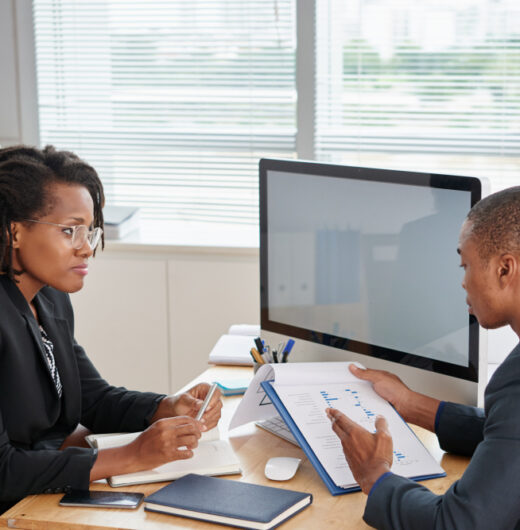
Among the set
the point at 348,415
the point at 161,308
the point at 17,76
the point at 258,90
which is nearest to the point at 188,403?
the point at 348,415

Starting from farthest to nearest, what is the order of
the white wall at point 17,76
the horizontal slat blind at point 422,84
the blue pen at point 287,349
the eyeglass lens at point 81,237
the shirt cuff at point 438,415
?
the white wall at point 17,76 → the horizontal slat blind at point 422,84 → the blue pen at point 287,349 → the eyeglass lens at point 81,237 → the shirt cuff at point 438,415

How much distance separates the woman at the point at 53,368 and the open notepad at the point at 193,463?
0.06ft

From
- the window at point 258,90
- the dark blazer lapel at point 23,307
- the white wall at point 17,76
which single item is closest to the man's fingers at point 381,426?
the dark blazer lapel at point 23,307

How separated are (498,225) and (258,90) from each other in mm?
2228

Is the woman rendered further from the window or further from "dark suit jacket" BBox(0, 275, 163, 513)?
the window

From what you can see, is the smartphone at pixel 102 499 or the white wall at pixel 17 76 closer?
the smartphone at pixel 102 499

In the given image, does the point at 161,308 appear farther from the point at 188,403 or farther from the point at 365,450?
the point at 365,450

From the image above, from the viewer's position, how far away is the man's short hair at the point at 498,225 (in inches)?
45.6

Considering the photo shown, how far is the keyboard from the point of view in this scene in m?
1.62

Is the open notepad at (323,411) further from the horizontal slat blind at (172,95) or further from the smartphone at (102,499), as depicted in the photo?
the horizontal slat blind at (172,95)

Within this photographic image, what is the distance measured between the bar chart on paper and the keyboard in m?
0.12

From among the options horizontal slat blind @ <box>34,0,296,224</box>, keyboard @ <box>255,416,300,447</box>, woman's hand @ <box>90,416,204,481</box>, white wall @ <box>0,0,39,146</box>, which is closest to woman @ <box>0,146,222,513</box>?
woman's hand @ <box>90,416,204,481</box>

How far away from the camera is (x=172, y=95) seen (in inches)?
132

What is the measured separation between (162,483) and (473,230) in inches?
27.3
